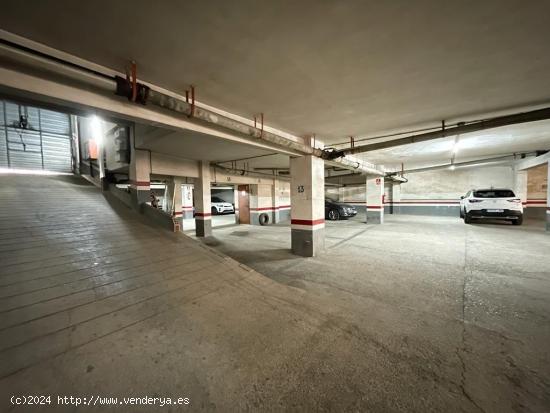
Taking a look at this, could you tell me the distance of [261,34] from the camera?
6.15 ft

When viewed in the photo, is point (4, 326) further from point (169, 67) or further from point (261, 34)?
point (261, 34)

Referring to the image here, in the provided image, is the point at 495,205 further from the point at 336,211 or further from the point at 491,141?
the point at 336,211

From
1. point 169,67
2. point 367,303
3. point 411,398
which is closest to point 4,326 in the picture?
point 169,67

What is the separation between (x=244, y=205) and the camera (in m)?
12.4

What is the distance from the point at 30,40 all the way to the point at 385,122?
501 centimetres

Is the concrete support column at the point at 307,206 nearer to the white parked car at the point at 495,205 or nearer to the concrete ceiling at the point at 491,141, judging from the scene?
the concrete ceiling at the point at 491,141

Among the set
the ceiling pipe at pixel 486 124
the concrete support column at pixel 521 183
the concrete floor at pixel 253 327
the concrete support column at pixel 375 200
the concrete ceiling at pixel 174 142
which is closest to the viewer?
the concrete floor at pixel 253 327

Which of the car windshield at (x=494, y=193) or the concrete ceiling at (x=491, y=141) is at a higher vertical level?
the concrete ceiling at (x=491, y=141)

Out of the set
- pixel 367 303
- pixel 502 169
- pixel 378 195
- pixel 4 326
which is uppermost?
pixel 502 169

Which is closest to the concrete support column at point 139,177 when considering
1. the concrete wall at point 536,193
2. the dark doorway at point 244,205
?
the dark doorway at point 244,205

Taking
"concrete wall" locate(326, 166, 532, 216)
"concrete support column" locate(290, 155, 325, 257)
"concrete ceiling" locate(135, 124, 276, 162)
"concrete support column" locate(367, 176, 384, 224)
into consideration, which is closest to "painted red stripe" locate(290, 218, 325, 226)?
"concrete support column" locate(290, 155, 325, 257)

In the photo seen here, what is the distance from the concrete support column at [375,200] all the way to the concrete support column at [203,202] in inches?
331

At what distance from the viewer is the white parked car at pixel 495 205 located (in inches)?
326

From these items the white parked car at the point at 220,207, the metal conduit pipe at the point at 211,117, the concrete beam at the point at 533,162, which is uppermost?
the concrete beam at the point at 533,162
